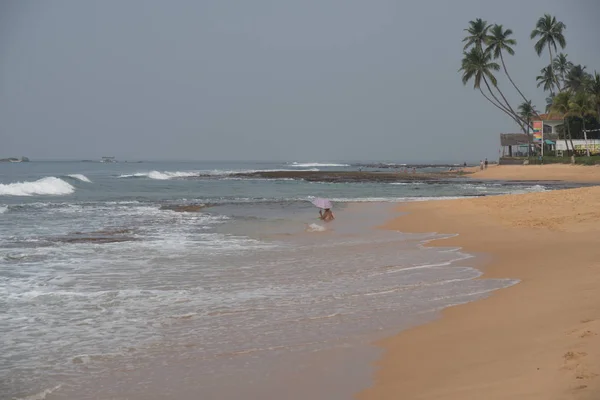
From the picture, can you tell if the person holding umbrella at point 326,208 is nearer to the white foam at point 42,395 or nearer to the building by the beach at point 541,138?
the white foam at point 42,395

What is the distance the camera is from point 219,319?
22.8 ft

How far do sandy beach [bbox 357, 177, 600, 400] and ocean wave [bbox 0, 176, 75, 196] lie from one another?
3396 centimetres

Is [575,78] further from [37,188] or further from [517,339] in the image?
Result: [517,339]

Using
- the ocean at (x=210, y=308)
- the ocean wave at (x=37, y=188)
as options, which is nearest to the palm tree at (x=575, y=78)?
the ocean wave at (x=37, y=188)

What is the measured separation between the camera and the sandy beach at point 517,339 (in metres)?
4.16

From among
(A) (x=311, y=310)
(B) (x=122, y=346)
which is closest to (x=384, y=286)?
(A) (x=311, y=310)

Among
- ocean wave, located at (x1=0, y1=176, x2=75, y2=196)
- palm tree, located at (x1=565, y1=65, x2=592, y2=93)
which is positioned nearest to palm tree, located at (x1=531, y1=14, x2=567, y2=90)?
palm tree, located at (x1=565, y1=65, x2=592, y2=93)

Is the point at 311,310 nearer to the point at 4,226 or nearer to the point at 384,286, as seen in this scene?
the point at 384,286

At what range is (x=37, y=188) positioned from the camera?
134 ft

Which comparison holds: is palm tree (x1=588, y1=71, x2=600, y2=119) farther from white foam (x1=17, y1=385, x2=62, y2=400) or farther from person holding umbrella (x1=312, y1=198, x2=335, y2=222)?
Result: white foam (x1=17, y1=385, x2=62, y2=400)

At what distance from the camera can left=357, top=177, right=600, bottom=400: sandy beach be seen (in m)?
4.16

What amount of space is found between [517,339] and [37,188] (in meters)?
40.8

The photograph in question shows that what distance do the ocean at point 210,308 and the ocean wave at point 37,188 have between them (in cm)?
2518

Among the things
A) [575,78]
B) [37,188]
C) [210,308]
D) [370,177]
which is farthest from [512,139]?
[210,308]
